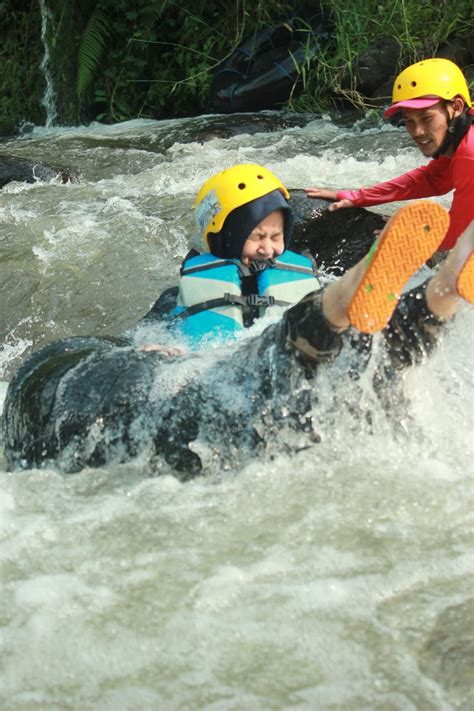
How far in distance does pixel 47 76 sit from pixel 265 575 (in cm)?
1150

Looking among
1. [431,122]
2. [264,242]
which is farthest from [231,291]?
[431,122]

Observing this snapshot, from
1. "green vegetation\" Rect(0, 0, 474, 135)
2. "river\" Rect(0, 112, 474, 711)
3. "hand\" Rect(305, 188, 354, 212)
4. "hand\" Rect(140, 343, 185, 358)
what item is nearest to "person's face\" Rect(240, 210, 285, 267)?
"hand\" Rect(140, 343, 185, 358)

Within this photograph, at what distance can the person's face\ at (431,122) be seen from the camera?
5.03m

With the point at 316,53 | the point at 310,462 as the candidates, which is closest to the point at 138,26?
the point at 316,53

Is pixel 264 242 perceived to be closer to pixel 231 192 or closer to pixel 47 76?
pixel 231 192

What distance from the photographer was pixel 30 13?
13.1 meters

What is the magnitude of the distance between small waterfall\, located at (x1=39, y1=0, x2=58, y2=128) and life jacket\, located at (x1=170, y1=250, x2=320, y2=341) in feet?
30.1

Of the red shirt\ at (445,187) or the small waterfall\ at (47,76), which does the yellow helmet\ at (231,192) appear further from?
the small waterfall\ at (47,76)

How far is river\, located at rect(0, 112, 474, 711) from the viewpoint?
2287 mm

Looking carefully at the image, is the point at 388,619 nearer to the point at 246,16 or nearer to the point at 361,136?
the point at 361,136

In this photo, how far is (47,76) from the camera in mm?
12953

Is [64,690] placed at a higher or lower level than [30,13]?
lower

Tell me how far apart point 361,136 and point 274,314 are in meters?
5.52

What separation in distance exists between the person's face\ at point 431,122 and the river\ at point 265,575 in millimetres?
1834
